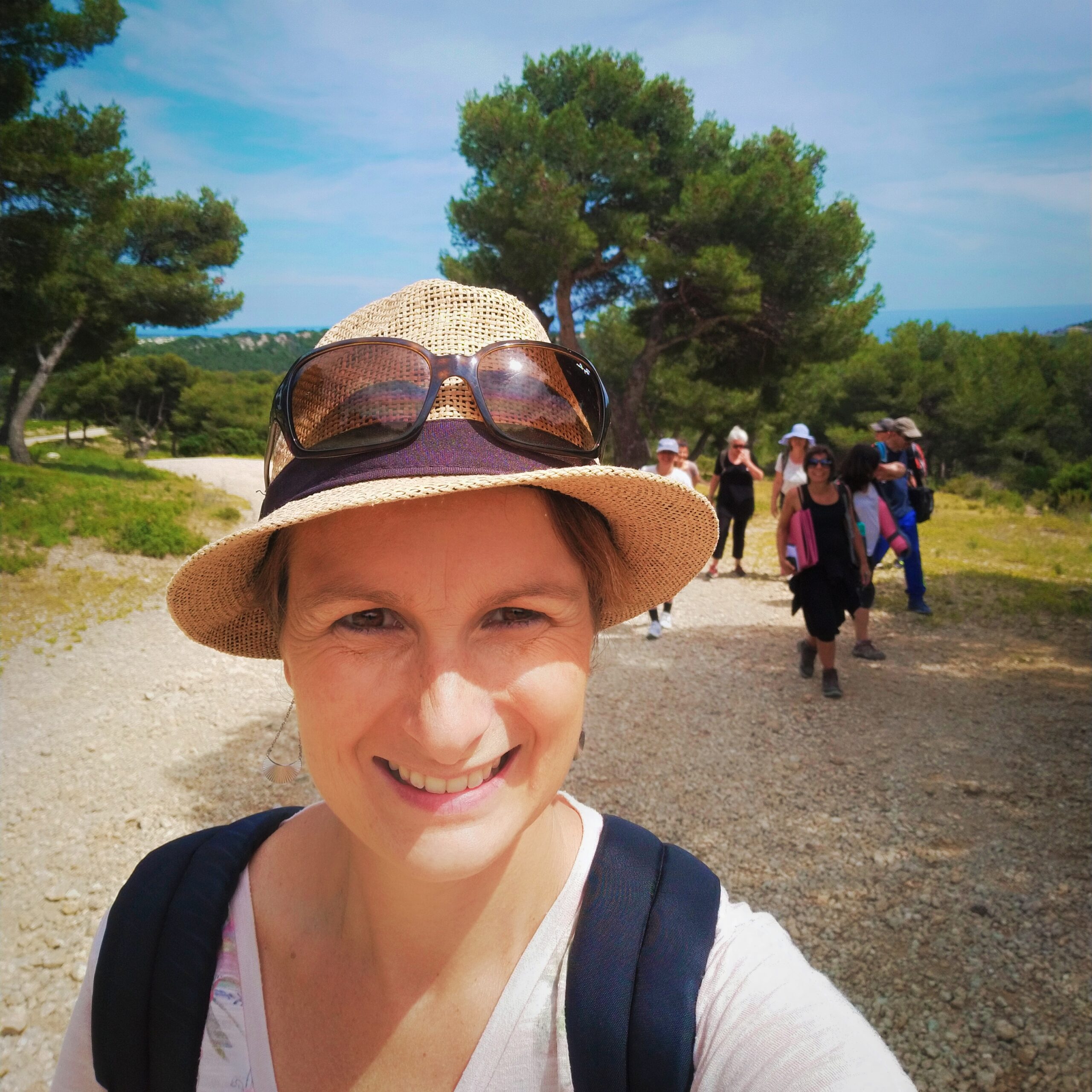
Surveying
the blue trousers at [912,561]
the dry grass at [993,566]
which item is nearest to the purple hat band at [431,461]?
the blue trousers at [912,561]

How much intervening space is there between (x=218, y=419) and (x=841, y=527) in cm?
4952

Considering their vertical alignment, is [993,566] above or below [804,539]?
below

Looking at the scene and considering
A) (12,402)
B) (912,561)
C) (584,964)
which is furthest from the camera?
(12,402)

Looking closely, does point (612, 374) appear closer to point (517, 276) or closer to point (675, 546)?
point (517, 276)

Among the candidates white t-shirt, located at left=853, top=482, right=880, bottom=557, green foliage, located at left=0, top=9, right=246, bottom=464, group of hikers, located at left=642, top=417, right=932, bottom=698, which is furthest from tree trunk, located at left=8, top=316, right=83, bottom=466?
white t-shirt, located at left=853, top=482, right=880, bottom=557

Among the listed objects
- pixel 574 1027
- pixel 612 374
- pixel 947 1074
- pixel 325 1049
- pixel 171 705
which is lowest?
pixel 947 1074

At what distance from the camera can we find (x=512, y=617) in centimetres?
97

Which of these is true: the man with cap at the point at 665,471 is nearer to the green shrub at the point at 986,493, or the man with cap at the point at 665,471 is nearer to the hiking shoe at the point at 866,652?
the hiking shoe at the point at 866,652

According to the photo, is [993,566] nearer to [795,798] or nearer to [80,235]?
[795,798]

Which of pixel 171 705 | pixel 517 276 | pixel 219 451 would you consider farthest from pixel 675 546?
pixel 219 451

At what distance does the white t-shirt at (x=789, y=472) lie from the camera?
8148 millimetres

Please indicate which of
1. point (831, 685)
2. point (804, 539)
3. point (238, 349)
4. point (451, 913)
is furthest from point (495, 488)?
point (238, 349)

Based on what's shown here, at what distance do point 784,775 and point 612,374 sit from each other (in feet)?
62.6

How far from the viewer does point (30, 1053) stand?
102 inches
